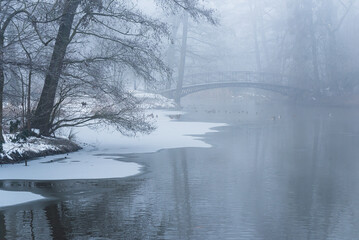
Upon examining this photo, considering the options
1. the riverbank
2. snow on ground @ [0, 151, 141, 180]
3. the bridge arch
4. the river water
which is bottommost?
the river water

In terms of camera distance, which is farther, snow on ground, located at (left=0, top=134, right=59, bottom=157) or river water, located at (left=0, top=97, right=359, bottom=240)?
snow on ground, located at (left=0, top=134, right=59, bottom=157)

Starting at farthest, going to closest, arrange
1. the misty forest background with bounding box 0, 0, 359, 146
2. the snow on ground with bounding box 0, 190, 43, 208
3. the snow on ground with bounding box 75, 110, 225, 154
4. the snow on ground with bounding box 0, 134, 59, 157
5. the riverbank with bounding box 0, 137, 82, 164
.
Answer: the snow on ground with bounding box 75, 110, 225, 154, the misty forest background with bounding box 0, 0, 359, 146, the snow on ground with bounding box 0, 134, 59, 157, the riverbank with bounding box 0, 137, 82, 164, the snow on ground with bounding box 0, 190, 43, 208

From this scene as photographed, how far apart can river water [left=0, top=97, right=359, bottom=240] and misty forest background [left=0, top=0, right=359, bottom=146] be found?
2.61 m

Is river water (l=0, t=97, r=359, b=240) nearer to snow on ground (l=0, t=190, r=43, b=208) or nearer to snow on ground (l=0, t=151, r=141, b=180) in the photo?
snow on ground (l=0, t=190, r=43, b=208)

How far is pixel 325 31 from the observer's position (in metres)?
47.0

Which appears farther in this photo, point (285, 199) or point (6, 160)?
point (6, 160)

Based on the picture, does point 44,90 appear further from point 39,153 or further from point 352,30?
point 352,30

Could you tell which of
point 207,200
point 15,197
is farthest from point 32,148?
point 207,200

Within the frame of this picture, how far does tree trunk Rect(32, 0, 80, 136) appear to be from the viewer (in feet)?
50.4

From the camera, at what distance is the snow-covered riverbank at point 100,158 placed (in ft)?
43.4

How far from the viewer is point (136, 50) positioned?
55.6 ft

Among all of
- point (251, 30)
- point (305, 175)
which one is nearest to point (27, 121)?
point (305, 175)

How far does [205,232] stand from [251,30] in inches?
2170

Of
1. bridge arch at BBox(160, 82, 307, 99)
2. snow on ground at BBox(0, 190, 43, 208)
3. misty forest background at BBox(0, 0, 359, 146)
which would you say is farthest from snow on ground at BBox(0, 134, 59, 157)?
bridge arch at BBox(160, 82, 307, 99)
